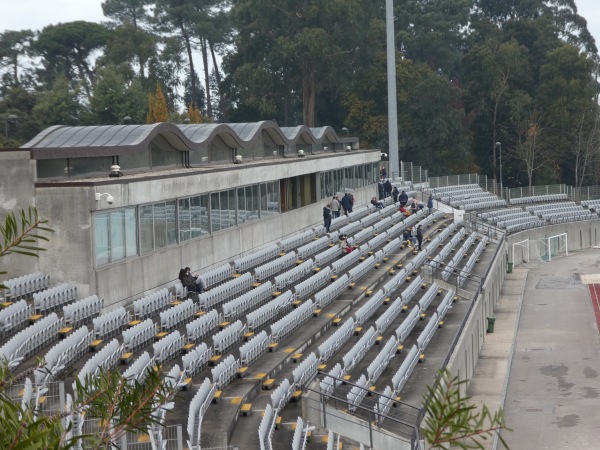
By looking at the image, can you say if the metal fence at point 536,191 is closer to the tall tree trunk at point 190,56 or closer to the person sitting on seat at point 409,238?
A: the person sitting on seat at point 409,238

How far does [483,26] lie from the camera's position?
99812 mm

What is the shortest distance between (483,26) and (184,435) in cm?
8842

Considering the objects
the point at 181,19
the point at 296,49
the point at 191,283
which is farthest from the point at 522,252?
the point at 181,19

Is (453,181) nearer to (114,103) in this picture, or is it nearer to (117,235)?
(114,103)

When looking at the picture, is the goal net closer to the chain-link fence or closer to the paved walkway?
the paved walkway

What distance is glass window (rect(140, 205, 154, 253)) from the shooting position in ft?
88.0

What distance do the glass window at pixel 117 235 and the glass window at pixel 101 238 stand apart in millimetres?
237

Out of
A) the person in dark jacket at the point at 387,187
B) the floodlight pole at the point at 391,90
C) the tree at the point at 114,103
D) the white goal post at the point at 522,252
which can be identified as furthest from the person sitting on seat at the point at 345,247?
the tree at the point at 114,103

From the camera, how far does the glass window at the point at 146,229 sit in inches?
1056

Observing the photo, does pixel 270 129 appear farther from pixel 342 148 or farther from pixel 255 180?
pixel 342 148

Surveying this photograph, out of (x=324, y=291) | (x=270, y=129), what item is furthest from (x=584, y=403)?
(x=270, y=129)

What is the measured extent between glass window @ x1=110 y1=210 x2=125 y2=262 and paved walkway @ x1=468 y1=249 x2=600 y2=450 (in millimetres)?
9390

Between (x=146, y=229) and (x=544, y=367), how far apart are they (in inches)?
592

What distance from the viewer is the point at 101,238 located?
80.2ft
